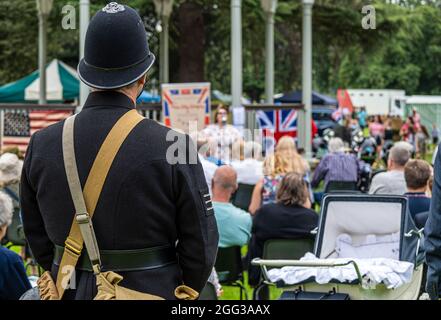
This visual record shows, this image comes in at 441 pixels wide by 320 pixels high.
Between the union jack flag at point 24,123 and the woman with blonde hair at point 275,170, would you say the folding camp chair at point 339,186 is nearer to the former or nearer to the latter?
the woman with blonde hair at point 275,170

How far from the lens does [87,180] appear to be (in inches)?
135

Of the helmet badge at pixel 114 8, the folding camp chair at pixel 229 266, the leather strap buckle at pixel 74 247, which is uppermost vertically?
the helmet badge at pixel 114 8

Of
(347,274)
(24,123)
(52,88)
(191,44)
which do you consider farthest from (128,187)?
(52,88)

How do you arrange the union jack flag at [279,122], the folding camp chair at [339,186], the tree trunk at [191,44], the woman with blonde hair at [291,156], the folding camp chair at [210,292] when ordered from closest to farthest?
1. the folding camp chair at [210,292]
2. the woman with blonde hair at [291,156]
3. the folding camp chair at [339,186]
4. the union jack flag at [279,122]
5. the tree trunk at [191,44]

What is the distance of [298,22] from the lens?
82.4ft

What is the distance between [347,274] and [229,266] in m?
2.39

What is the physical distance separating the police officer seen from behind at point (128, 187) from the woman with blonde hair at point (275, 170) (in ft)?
22.0

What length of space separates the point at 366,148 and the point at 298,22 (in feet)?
15.3

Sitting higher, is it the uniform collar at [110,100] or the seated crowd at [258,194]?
the uniform collar at [110,100]

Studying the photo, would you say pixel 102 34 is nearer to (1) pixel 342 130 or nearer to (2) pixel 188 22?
(2) pixel 188 22

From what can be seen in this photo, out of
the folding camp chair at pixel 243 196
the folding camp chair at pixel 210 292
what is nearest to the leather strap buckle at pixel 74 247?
the folding camp chair at pixel 210 292

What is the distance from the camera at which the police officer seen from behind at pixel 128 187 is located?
3.42 meters

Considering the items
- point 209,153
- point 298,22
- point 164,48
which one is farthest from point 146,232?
point 298,22

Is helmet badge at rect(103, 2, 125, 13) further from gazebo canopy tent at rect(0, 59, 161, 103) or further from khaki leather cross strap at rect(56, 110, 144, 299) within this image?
gazebo canopy tent at rect(0, 59, 161, 103)
